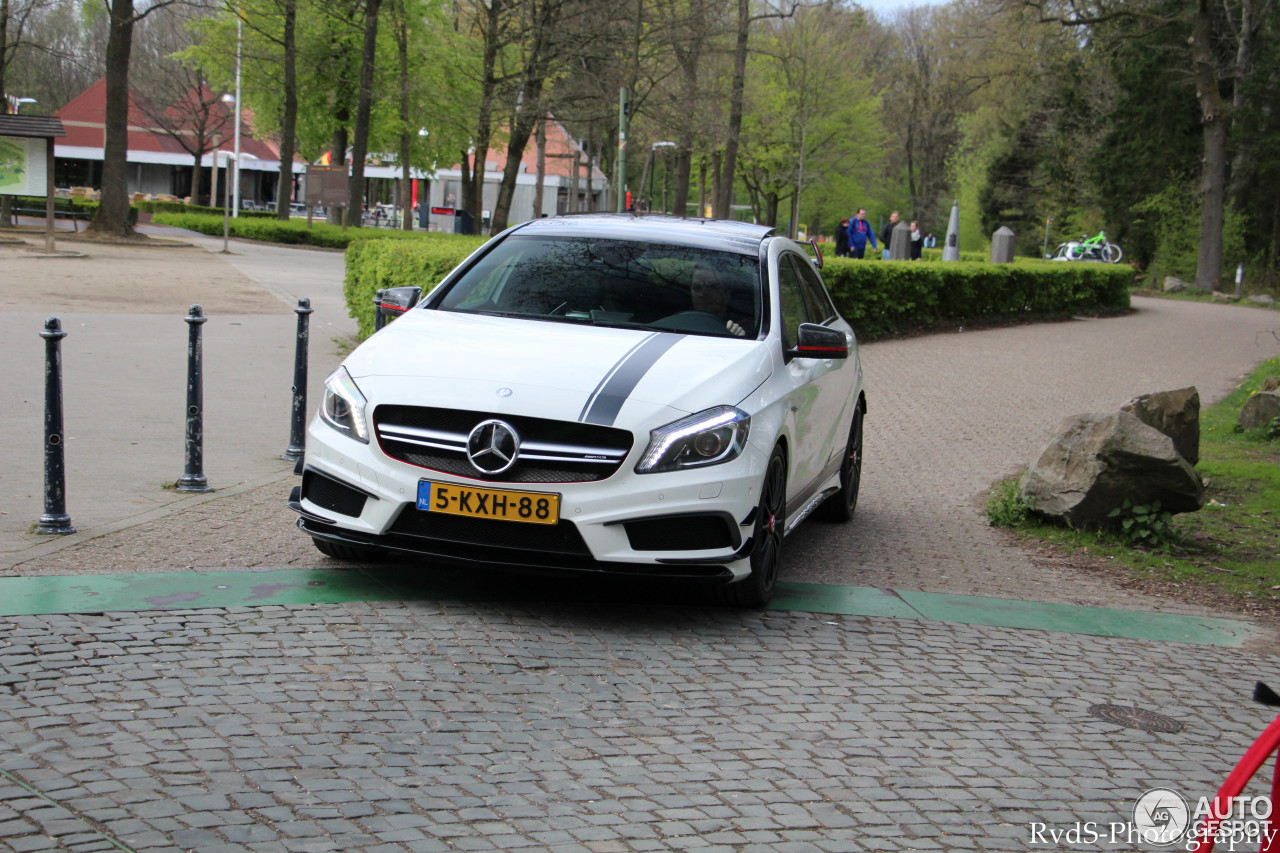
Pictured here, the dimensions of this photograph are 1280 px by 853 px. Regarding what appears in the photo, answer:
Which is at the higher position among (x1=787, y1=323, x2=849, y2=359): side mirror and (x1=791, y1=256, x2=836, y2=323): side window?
(x1=791, y1=256, x2=836, y2=323): side window

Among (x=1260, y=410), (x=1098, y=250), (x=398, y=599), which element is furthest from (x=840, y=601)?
(x=1098, y=250)

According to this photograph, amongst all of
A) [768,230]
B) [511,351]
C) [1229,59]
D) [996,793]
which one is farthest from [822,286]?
[1229,59]

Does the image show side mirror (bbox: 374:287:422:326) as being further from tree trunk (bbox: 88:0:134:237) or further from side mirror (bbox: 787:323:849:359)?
tree trunk (bbox: 88:0:134:237)

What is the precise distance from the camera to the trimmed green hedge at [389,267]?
12.5 meters

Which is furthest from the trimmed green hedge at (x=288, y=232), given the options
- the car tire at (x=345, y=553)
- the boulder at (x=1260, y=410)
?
the car tire at (x=345, y=553)

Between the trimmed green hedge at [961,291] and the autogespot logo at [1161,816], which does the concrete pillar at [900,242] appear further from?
the autogespot logo at [1161,816]

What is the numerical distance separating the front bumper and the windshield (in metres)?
1.15

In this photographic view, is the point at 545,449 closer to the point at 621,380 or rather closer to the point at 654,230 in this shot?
the point at 621,380

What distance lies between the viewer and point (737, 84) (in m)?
40.8

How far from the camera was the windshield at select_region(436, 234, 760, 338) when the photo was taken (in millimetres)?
6387

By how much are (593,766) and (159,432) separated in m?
6.46

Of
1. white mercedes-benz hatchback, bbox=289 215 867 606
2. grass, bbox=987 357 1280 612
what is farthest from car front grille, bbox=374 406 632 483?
grass, bbox=987 357 1280 612

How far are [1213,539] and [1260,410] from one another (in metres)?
4.95

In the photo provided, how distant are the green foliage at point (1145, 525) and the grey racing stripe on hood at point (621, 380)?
3540 mm
